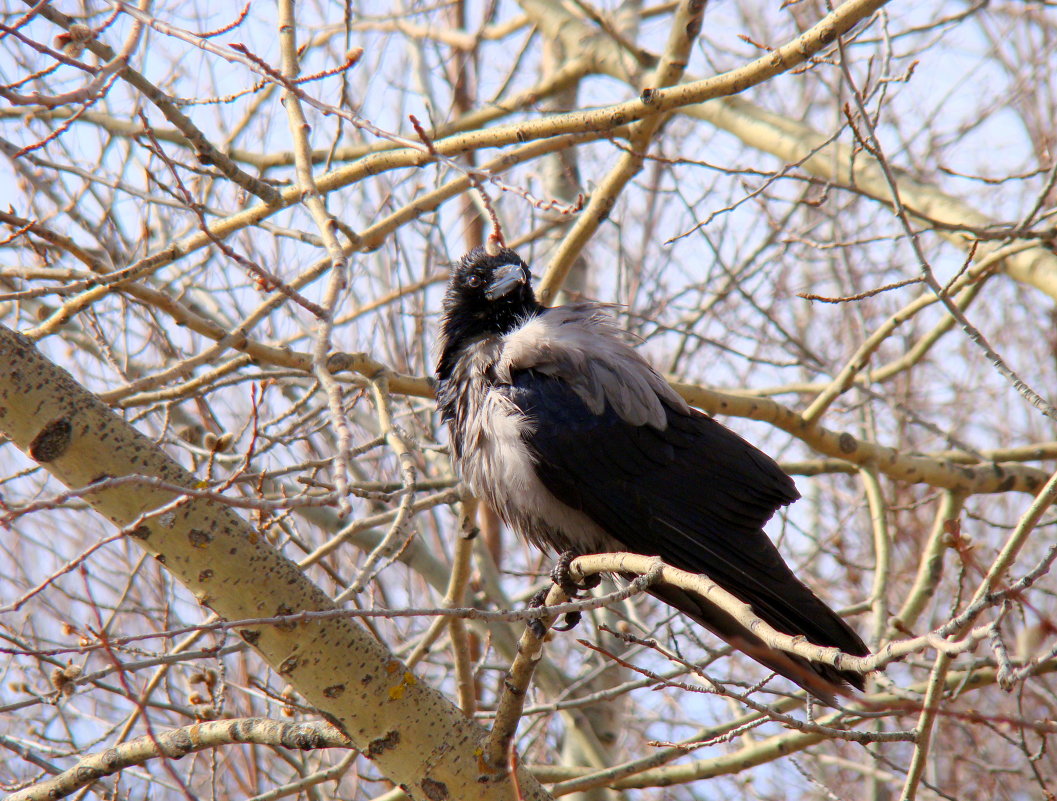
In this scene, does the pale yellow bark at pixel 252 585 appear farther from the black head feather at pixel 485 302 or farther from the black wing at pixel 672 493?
the black head feather at pixel 485 302

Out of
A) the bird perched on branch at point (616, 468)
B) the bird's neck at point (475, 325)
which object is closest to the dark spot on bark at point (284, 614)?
the bird perched on branch at point (616, 468)

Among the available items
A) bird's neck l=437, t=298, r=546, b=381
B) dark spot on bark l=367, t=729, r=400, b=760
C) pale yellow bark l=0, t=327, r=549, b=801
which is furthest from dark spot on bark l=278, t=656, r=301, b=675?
bird's neck l=437, t=298, r=546, b=381

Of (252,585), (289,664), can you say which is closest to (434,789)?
(289,664)

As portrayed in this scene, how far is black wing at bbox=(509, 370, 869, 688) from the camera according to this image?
342 cm

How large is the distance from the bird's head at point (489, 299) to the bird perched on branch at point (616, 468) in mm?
150

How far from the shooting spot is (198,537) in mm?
2617

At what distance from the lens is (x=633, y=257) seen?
789 cm

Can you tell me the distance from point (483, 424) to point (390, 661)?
1.06 metres

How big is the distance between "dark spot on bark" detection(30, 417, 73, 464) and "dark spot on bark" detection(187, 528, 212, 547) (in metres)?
0.38

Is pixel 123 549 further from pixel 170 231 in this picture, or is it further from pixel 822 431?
pixel 822 431

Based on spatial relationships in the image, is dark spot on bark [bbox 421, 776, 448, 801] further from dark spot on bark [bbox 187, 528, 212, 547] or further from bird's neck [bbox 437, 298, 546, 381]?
bird's neck [bbox 437, 298, 546, 381]

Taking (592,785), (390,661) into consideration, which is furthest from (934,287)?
(592,785)

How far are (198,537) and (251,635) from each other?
1.01 ft

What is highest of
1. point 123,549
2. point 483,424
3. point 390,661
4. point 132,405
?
point 123,549
